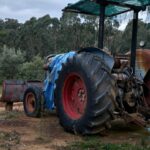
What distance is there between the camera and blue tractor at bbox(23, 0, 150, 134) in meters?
Result: 7.28

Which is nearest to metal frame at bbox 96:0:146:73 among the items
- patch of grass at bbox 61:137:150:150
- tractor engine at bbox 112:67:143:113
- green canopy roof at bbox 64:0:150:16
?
green canopy roof at bbox 64:0:150:16

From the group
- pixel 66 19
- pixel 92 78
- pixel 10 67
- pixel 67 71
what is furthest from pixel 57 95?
pixel 66 19

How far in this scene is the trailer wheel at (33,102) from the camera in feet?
33.9

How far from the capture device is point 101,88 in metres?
7.29

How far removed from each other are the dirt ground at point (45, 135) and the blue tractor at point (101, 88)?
0.95 feet

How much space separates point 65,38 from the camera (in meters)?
56.2

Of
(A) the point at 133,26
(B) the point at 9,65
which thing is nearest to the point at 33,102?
(A) the point at 133,26

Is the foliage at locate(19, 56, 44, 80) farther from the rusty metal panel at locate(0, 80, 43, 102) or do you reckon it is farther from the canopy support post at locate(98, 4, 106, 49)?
the canopy support post at locate(98, 4, 106, 49)

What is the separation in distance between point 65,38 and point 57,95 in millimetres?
47913

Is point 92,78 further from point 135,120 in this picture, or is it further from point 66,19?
point 66,19

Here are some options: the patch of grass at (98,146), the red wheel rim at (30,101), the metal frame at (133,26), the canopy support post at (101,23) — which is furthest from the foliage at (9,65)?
the patch of grass at (98,146)

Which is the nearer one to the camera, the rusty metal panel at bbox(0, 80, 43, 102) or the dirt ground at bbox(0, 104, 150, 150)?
the dirt ground at bbox(0, 104, 150, 150)

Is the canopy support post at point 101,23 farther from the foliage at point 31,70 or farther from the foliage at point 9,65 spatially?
the foliage at point 9,65

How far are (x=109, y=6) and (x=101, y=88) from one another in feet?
9.15
